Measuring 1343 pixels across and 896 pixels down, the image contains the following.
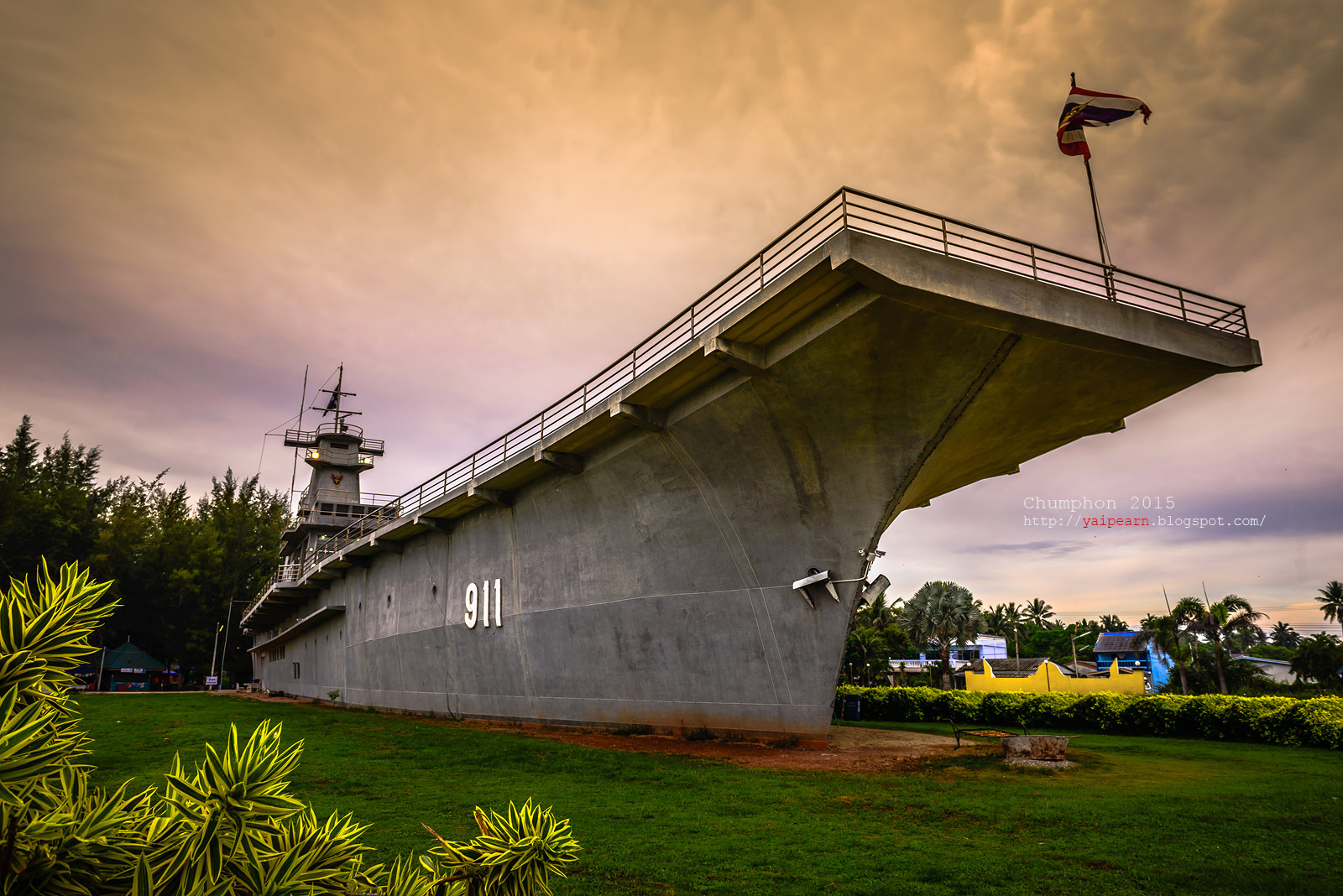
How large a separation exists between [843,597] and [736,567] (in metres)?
2.65

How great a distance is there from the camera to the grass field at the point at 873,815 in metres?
7.02

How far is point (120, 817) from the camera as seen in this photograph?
1825 millimetres

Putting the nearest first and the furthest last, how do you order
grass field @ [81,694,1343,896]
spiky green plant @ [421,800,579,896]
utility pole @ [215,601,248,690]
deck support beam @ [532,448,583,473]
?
spiky green plant @ [421,800,579,896] < grass field @ [81,694,1343,896] < deck support beam @ [532,448,583,473] < utility pole @ [215,601,248,690]

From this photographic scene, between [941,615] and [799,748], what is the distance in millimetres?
69607

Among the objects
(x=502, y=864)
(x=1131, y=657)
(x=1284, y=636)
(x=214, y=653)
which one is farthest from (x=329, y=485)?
(x=1284, y=636)

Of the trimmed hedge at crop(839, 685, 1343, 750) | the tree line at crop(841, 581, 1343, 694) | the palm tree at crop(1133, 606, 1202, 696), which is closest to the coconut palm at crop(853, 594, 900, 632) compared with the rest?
the tree line at crop(841, 581, 1343, 694)

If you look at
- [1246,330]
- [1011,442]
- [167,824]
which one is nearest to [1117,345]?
[1246,330]

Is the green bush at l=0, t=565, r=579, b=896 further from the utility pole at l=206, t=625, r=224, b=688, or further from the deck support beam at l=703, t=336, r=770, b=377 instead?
the utility pole at l=206, t=625, r=224, b=688

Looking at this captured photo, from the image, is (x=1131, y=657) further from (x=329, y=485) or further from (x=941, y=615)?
(x=329, y=485)

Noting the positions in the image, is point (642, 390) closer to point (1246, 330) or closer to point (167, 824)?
point (1246, 330)

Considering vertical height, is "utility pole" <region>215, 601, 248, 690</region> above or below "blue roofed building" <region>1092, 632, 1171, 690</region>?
above

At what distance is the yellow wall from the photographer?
29359 mm

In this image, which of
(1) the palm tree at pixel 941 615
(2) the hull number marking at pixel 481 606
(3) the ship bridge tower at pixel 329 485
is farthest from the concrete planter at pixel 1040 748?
(1) the palm tree at pixel 941 615

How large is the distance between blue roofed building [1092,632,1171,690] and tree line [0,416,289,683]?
292 ft
